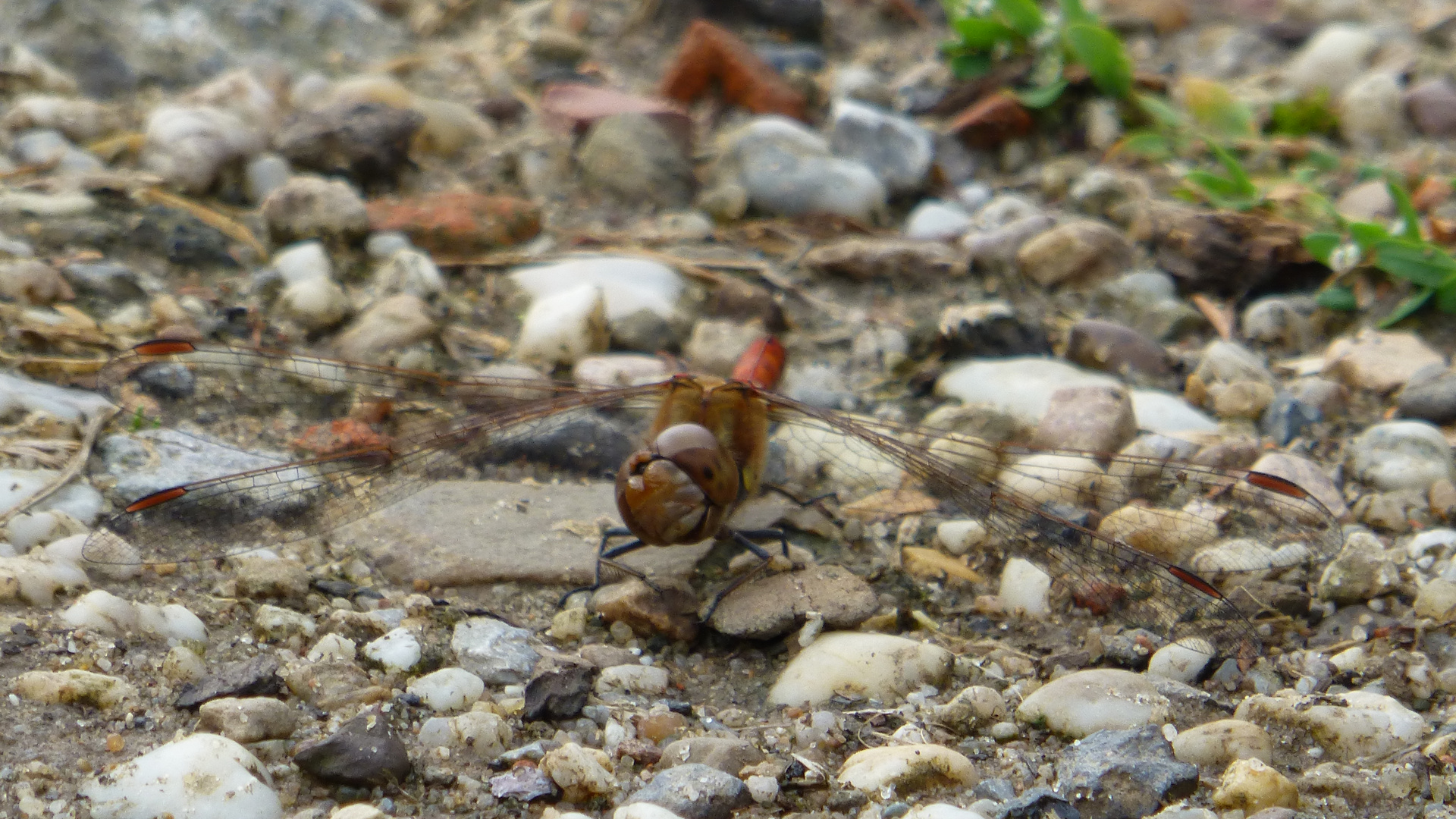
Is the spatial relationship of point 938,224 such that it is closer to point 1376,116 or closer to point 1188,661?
point 1376,116

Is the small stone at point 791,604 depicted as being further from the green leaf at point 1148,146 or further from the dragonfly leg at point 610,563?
the green leaf at point 1148,146

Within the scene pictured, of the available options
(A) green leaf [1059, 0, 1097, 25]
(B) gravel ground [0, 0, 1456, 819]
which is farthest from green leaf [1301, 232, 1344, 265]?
(A) green leaf [1059, 0, 1097, 25]

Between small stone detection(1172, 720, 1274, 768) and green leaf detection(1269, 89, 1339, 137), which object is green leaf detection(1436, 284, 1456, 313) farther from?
small stone detection(1172, 720, 1274, 768)

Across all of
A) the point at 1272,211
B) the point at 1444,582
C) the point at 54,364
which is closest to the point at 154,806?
the point at 54,364

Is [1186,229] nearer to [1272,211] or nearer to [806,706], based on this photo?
[1272,211]

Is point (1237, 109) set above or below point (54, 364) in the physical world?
above

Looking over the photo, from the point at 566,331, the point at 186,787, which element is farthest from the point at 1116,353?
the point at 186,787

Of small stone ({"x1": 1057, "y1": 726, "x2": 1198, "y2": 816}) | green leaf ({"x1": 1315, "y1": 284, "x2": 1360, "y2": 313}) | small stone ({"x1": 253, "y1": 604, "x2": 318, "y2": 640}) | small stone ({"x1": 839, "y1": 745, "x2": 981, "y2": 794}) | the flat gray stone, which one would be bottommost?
the flat gray stone
